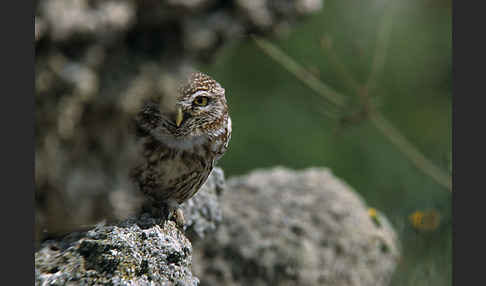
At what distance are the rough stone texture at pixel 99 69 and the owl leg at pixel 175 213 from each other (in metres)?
0.73

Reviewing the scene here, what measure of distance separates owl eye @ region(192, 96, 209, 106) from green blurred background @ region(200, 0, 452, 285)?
0.83 meters

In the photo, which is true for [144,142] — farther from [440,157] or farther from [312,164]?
[312,164]

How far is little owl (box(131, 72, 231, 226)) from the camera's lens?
29.0 inches

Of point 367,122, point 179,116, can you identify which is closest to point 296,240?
point 179,116

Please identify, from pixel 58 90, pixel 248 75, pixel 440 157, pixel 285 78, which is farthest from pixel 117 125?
pixel 440 157

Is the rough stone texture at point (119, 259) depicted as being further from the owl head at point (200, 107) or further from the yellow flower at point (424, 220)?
the yellow flower at point (424, 220)

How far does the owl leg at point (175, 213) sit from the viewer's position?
0.90 metres

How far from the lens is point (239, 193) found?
5.24 feet

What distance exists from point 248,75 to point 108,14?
0.55 m

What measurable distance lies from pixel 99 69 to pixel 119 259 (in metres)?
1.23

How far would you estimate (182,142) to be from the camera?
0.82 m

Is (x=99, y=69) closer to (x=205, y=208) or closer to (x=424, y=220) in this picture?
(x=205, y=208)

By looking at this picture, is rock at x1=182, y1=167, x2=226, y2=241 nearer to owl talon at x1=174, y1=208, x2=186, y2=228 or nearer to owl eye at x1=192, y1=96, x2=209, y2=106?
owl talon at x1=174, y1=208, x2=186, y2=228

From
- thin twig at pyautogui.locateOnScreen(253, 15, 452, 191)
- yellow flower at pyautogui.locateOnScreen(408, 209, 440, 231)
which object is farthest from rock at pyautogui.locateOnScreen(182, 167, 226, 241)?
yellow flower at pyautogui.locateOnScreen(408, 209, 440, 231)
